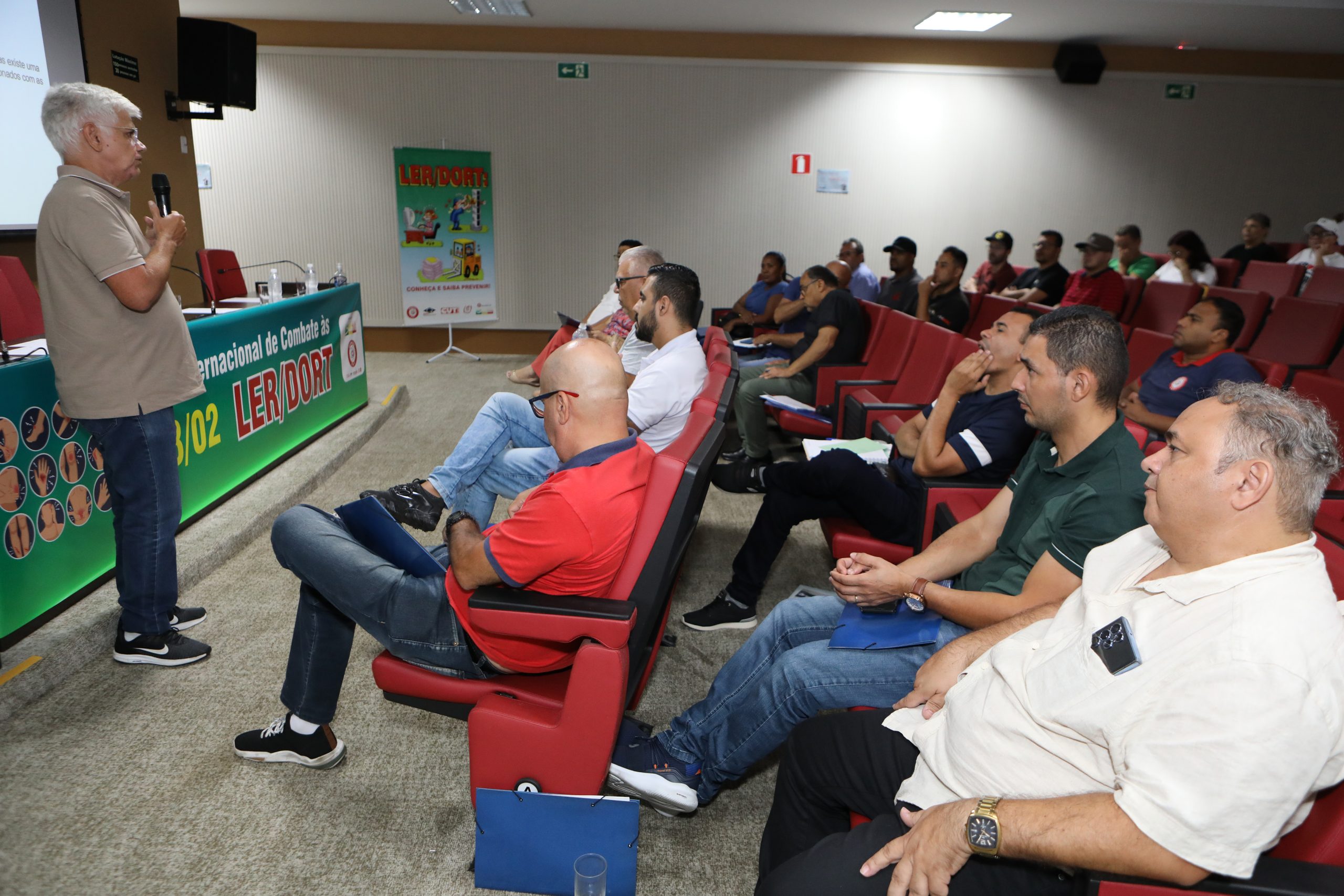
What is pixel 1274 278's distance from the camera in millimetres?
6609

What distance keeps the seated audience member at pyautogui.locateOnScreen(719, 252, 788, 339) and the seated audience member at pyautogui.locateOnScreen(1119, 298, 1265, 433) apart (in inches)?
131

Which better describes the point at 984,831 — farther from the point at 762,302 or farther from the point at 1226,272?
the point at 1226,272

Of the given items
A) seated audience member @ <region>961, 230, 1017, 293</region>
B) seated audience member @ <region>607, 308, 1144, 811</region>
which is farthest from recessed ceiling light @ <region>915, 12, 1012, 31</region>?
seated audience member @ <region>607, 308, 1144, 811</region>

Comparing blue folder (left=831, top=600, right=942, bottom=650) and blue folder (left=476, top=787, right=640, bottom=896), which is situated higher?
blue folder (left=831, top=600, right=942, bottom=650)

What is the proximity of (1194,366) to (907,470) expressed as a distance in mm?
1687

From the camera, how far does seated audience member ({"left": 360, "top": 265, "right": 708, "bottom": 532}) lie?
293cm

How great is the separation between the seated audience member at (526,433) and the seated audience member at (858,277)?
431cm

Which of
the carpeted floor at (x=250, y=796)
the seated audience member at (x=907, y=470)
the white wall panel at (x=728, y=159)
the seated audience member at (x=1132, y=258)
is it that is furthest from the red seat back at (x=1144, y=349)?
the white wall panel at (x=728, y=159)

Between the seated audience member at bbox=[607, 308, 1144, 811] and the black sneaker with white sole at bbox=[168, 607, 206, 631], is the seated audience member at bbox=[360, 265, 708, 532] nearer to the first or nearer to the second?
the black sneaker with white sole at bbox=[168, 607, 206, 631]

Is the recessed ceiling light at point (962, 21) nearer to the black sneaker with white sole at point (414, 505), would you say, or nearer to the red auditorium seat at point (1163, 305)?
the red auditorium seat at point (1163, 305)

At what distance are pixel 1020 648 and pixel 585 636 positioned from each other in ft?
2.62

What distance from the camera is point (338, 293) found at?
17.5ft

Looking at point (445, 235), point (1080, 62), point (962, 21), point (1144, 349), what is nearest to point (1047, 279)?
point (962, 21)

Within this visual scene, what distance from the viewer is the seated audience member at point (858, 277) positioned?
721 centimetres
